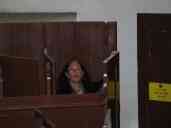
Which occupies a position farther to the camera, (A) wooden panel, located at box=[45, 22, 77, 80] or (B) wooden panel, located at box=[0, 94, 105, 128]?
(A) wooden panel, located at box=[45, 22, 77, 80]

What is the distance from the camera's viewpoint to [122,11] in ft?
7.68

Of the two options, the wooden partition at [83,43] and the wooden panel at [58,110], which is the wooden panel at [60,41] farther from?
the wooden panel at [58,110]

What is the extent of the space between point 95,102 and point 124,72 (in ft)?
4.36

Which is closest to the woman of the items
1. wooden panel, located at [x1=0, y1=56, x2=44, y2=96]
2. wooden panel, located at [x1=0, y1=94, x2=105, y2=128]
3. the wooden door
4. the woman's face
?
the woman's face

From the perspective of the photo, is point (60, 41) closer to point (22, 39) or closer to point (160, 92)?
point (22, 39)

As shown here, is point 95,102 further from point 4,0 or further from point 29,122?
point 4,0

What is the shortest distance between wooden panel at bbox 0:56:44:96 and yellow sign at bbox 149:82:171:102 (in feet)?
1.43

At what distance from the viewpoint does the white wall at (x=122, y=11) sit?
2320 mm

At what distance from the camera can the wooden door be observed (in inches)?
53.7

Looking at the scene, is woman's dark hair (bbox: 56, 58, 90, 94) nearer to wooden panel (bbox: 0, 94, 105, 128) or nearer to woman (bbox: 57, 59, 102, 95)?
woman (bbox: 57, 59, 102, 95)

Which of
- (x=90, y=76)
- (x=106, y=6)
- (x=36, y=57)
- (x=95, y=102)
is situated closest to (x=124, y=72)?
(x=106, y=6)

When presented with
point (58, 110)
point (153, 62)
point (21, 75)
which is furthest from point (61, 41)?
point (58, 110)

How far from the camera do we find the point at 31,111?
987 millimetres

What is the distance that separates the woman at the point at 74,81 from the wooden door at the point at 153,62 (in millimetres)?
253
